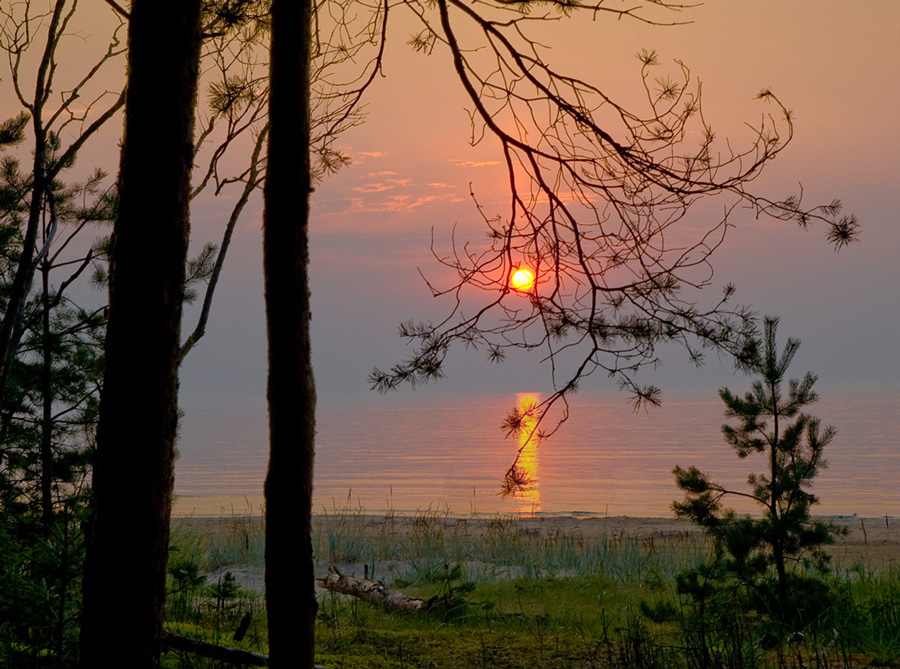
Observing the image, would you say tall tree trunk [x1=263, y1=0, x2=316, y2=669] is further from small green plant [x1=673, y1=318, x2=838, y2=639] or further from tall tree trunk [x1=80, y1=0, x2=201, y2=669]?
small green plant [x1=673, y1=318, x2=838, y2=639]

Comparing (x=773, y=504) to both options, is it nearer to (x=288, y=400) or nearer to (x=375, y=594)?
(x=375, y=594)

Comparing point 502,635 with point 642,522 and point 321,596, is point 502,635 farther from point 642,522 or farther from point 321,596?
point 642,522

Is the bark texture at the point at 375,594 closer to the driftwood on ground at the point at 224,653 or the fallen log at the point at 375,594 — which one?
the fallen log at the point at 375,594

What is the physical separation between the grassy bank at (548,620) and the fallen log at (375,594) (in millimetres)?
82

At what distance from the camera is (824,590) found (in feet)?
19.6

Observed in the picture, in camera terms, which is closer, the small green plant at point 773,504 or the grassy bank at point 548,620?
the grassy bank at point 548,620

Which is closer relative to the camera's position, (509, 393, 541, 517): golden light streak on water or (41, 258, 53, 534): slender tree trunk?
(509, 393, 541, 517): golden light streak on water

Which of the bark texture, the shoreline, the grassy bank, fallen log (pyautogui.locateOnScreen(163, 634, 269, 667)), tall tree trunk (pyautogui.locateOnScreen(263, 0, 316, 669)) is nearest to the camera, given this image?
tall tree trunk (pyautogui.locateOnScreen(263, 0, 316, 669))

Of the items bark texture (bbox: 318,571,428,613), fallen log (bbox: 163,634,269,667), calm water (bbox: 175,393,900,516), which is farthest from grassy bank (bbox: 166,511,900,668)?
calm water (bbox: 175,393,900,516)

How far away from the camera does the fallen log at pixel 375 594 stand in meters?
6.34

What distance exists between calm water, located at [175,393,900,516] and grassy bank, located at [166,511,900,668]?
4584 millimetres

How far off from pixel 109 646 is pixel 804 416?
5539mm

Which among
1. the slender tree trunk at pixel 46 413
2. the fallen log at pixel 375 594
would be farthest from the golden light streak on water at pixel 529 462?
the slender tree trunk at pixel 46 413

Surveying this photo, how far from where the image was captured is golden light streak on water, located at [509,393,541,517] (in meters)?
4.53
